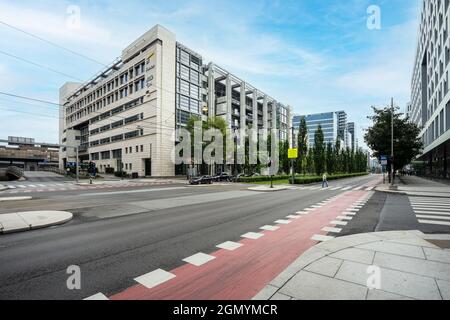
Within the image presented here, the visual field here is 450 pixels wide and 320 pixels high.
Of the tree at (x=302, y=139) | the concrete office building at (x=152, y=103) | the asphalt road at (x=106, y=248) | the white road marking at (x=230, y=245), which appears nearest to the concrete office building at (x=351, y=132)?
the concrete office building at (x=152, y=103)

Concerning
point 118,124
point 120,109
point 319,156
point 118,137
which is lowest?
point 319,156

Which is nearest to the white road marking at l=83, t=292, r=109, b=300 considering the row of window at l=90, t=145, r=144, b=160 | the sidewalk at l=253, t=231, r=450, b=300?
the sidewalk at l=253, t=231, r=450, b=300

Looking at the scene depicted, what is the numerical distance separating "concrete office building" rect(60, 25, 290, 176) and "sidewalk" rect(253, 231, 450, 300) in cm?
3334

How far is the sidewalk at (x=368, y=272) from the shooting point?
10.7 ft

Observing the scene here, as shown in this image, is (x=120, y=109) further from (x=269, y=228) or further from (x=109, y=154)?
(x=269, y=228)

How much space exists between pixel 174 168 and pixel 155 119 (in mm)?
10913

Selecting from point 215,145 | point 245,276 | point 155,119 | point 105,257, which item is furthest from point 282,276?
point 155,119

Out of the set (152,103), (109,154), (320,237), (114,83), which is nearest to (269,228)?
(320,237)

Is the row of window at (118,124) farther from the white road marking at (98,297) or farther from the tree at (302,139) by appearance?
the white road marking at (98,297)

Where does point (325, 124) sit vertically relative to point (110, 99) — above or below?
above

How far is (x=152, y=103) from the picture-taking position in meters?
46.7

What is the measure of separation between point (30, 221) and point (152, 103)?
4189cm
